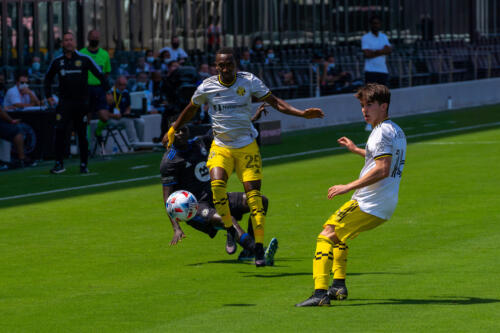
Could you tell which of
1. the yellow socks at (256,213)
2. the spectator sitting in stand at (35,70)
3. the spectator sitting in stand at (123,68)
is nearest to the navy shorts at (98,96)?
the spectator sitting in stand at (35,70)

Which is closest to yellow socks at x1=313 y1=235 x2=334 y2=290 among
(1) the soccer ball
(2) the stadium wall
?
(1) the soccer ball

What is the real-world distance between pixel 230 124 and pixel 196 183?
2.59 feet

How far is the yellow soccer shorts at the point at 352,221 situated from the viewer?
9.24m

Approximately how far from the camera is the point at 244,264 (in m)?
11.7

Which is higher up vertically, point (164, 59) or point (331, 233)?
point (164, 59)

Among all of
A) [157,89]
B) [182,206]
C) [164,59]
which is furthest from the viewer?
[164,59]

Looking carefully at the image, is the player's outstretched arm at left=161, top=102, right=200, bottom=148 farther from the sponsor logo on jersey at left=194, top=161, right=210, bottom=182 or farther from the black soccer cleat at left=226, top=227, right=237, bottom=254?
the black soccer cleat at left=226, top=227, right=237, bottom=254

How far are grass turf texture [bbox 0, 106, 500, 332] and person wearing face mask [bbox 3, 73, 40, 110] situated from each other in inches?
191

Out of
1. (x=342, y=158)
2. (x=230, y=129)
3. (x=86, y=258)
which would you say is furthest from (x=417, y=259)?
(x=342, y=158)

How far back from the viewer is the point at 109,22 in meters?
38.7

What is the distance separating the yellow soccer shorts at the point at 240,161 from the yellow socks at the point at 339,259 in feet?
7.14

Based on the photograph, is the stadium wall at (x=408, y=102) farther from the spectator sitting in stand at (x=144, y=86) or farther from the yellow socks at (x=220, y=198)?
the yellow socks at (x=220, y=198)

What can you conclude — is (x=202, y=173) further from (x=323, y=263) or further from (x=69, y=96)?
(x=69, y=96)

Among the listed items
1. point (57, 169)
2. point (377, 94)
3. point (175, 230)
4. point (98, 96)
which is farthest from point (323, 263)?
point (98, 96)
